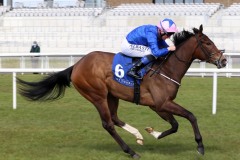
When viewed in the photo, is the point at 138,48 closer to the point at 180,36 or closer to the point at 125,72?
the point at 125,72

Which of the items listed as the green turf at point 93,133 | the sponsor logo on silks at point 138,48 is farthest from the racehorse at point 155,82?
the green turf at point 93,133

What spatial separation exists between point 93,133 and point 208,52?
236cm

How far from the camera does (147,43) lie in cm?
634

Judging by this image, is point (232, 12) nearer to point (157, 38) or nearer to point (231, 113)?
point (231, 113)

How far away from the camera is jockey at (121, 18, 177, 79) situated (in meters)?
6.12

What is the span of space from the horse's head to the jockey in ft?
0.95

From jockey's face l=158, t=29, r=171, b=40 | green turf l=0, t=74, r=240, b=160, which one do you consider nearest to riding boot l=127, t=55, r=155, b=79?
jockey's face l=158, t=29, r=171, b=40

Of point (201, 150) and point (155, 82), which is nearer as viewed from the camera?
point (201, 150)

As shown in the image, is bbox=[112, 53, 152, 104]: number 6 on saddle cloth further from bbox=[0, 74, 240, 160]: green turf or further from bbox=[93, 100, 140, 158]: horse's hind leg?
bbox=[0, 74, 240, 160]: green turf

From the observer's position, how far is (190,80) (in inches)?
694

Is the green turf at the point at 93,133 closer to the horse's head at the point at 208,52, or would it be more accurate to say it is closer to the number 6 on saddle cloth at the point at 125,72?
the number 6 on saddle cloth at the point at 125,72

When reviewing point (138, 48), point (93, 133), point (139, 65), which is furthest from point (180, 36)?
point (93, 133)

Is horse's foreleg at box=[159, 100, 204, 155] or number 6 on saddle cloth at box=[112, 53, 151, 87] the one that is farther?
number 6 on saddle cloth at box=[112, 53, 151, 87]

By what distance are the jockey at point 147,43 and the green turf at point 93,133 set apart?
107 cm
